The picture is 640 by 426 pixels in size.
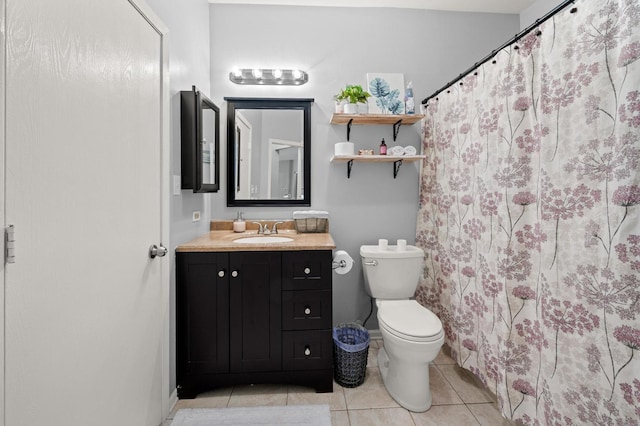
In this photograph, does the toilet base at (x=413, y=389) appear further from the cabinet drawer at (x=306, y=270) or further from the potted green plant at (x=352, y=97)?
the potted green plant at (x=352, y=97)

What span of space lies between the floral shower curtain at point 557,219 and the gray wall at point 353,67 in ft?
2.14

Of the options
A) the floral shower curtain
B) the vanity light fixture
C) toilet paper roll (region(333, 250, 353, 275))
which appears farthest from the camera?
the vanity light fixture

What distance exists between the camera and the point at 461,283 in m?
1.81

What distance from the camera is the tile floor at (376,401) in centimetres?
153

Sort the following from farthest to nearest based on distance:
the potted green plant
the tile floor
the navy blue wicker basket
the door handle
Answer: the potted green plant, the navy blue wicker basket, the tile floor, the door handle

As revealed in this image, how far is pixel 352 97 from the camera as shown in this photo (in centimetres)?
207

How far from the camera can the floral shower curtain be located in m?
0.96

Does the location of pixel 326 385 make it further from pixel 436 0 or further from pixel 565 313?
pixel 436 0

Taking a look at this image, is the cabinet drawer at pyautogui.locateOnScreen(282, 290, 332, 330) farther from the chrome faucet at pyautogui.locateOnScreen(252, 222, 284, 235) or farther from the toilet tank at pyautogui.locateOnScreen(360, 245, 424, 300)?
the chrome faucet at pyautogui.locateOnScreen(252, 222, 284, 235)

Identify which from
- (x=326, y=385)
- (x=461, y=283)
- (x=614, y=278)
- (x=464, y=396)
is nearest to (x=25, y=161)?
(x=326, y=385)

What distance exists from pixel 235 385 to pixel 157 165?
1.31 metres

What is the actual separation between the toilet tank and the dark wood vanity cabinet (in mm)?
458

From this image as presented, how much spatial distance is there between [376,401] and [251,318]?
0.87m

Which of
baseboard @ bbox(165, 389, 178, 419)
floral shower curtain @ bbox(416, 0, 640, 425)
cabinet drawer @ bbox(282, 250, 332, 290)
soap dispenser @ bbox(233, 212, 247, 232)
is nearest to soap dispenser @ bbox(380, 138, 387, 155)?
floral shower curtain @ bbox(416, 0, 640, 425)
